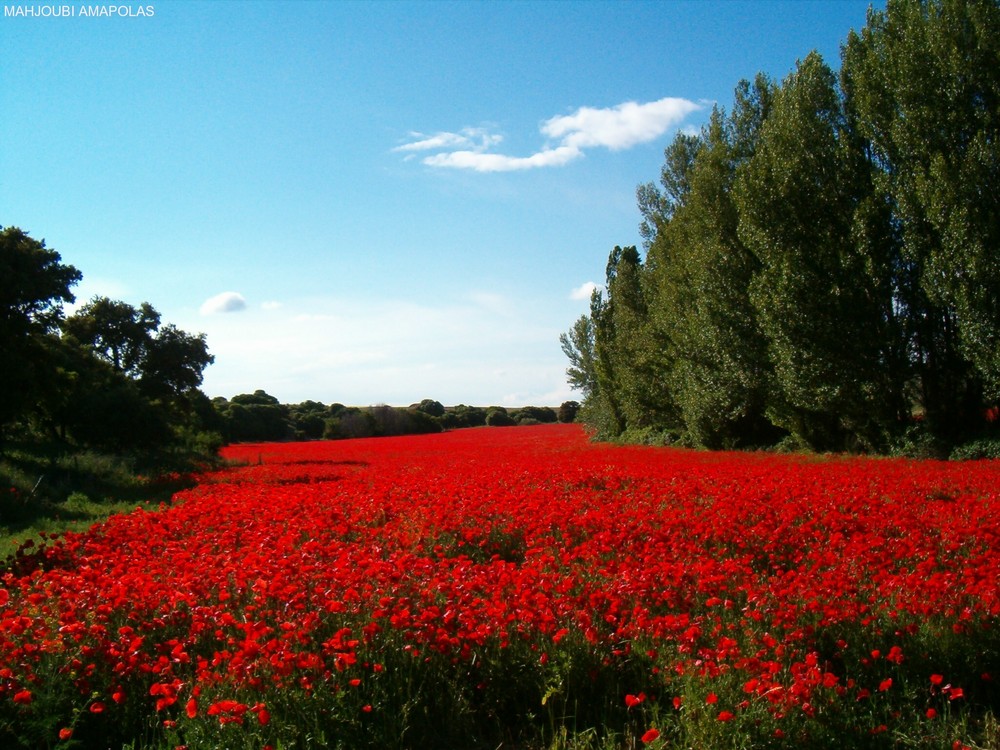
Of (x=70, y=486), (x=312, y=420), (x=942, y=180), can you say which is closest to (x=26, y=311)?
(x=70, y=486)

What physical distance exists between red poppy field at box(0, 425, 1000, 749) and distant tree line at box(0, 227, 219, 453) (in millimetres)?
12202

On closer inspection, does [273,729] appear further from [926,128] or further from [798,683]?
[926,128]

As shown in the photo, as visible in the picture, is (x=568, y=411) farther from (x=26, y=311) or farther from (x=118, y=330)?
(x=26, y=311)

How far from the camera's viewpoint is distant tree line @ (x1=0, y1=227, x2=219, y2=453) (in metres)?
18.5

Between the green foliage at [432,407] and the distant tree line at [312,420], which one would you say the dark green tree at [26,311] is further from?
the green foliage at [432,407]

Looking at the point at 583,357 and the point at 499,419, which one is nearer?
the point at 583,357

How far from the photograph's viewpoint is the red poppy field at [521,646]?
4.59 metres

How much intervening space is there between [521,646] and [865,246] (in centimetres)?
1994

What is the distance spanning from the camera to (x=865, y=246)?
2169 centimetres

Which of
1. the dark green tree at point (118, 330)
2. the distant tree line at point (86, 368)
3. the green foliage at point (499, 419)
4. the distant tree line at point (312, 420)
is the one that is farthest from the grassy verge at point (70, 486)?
the green foliage at point (499, 419)

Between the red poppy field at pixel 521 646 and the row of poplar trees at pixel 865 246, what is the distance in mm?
13452

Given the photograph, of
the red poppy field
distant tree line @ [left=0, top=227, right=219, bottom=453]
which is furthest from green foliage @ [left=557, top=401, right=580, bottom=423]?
the red poppy field

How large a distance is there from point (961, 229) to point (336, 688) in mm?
19458

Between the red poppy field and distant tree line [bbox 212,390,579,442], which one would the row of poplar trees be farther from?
distant tree line [bbox 212,390,579,442]
